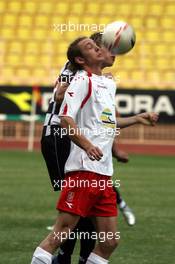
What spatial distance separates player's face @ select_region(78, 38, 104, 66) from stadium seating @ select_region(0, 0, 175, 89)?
18.6m

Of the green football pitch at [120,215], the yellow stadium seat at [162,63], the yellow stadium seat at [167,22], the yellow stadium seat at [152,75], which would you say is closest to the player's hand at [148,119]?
the green football pitch at [120,215]

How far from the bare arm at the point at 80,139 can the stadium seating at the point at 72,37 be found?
1897 cm

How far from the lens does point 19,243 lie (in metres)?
8.64

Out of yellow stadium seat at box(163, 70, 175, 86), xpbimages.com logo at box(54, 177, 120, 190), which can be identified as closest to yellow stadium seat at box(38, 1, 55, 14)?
yellow stadium seat at box(163, 70, 175, 86)

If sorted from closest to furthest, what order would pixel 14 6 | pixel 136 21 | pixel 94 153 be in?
1. pixel 94 153
2. pixel 136 21
3. pixel 14 6

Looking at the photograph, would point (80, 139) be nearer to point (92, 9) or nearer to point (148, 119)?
point (148, 119)

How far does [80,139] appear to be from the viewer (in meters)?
5.99

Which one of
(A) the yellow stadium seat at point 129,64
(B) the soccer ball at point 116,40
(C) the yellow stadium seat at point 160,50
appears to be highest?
(C) the yellow stadium seat at point 160,50

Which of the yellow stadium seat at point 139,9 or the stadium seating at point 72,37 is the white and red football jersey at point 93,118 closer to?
the stadium seating at point 72,37

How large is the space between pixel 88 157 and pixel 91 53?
2.57 feet

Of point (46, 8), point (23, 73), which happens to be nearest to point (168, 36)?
point (46, 8)

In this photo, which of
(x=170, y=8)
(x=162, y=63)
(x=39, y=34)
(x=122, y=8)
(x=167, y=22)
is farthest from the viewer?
(x=170, y=8)

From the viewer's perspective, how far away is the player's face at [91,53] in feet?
20.8

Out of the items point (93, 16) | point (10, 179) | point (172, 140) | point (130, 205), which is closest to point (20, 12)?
point (93, 16)
